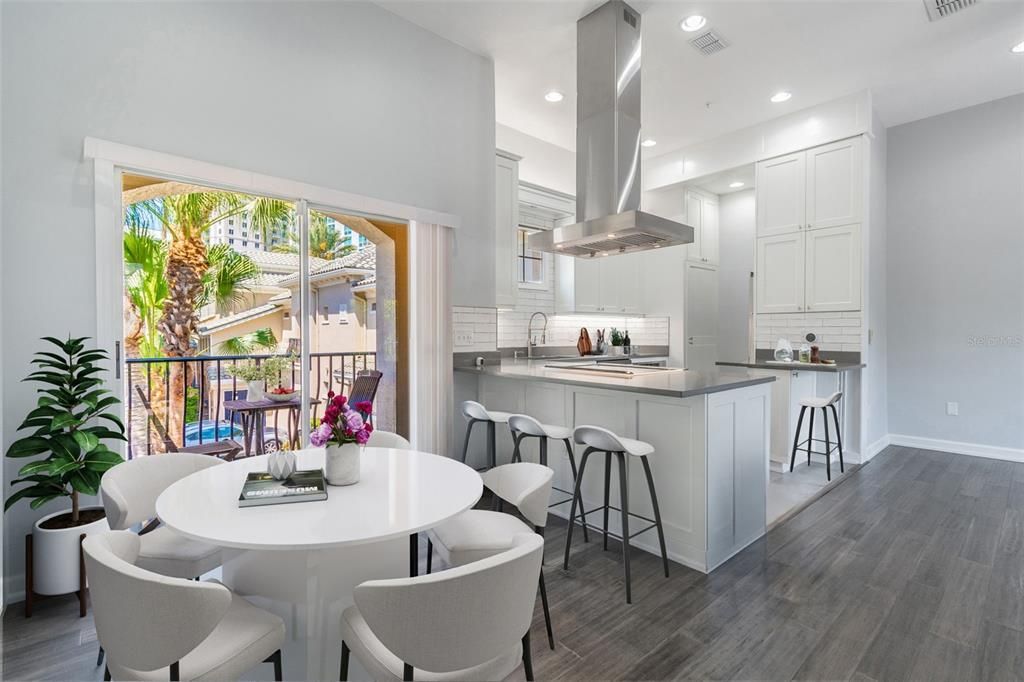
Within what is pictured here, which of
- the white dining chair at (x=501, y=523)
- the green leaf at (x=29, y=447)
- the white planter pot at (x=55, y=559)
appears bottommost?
the white planter pot at (x=55, y=559)

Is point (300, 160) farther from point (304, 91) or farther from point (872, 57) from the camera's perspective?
point (872, 57)

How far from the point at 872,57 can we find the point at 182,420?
5.76 m

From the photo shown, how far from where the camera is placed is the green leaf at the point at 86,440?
6.95 ft

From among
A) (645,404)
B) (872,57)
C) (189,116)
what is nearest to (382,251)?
(189,116)

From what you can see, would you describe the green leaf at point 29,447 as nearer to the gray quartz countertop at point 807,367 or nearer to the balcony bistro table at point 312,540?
the balcony bistro table at point 312,540

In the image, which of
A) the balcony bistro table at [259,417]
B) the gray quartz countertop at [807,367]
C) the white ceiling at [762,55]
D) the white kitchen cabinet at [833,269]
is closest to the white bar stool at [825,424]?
the gray quartz countertop at [807,367]

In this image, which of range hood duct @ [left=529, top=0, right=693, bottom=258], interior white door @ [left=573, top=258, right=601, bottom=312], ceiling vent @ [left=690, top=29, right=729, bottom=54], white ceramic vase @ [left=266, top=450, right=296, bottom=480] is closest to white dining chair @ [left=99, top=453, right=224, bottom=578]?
white ceramic vase @ [left=266, top=450, right=296, bottom=480]

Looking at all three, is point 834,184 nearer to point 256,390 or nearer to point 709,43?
point 709,43

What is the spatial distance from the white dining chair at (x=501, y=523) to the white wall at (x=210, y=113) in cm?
209

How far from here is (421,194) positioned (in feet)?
12.3

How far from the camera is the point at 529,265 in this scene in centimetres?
566

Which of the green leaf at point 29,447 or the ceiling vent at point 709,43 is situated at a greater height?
the ceiling vent at point 709,43

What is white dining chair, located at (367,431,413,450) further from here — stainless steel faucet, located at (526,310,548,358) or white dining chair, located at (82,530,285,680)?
stainless steel faucet, located at (526,310,548,358)

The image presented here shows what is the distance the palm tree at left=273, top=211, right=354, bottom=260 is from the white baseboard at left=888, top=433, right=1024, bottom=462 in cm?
598
